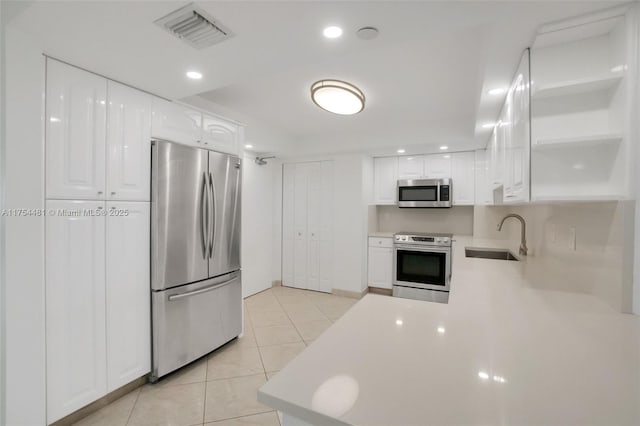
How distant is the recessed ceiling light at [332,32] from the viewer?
1333mm

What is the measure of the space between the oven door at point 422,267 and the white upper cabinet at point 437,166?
1092mm

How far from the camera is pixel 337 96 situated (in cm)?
228

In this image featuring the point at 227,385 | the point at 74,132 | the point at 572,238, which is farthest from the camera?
the point at 227,385

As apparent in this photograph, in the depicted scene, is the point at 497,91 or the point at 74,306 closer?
the point at 74,306

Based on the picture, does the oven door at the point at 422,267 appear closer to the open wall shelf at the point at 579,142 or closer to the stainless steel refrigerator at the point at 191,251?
the stainless steel refrigerator at the point at 191,251

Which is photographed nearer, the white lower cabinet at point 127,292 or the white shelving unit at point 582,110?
the white shelving unit at point 582,110

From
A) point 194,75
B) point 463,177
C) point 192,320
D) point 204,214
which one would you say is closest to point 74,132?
point 194,75

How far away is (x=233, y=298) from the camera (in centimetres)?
272

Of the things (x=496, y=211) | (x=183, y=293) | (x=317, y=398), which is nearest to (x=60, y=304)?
(x=183, y=293)

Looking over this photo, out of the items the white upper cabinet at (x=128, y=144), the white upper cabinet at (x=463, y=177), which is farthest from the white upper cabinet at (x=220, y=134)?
the white upper cabinet at (x=463, y=177)

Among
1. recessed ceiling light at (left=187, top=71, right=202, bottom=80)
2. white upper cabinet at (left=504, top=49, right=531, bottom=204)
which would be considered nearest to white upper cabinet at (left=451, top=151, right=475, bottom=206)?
white upper cabinet at (left=504, top=49, right=531, bottom=204)

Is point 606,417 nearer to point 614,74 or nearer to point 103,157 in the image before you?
point 614,74

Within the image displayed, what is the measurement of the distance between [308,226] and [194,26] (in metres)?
3.48

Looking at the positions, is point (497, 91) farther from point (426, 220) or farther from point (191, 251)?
point (426, 220)
